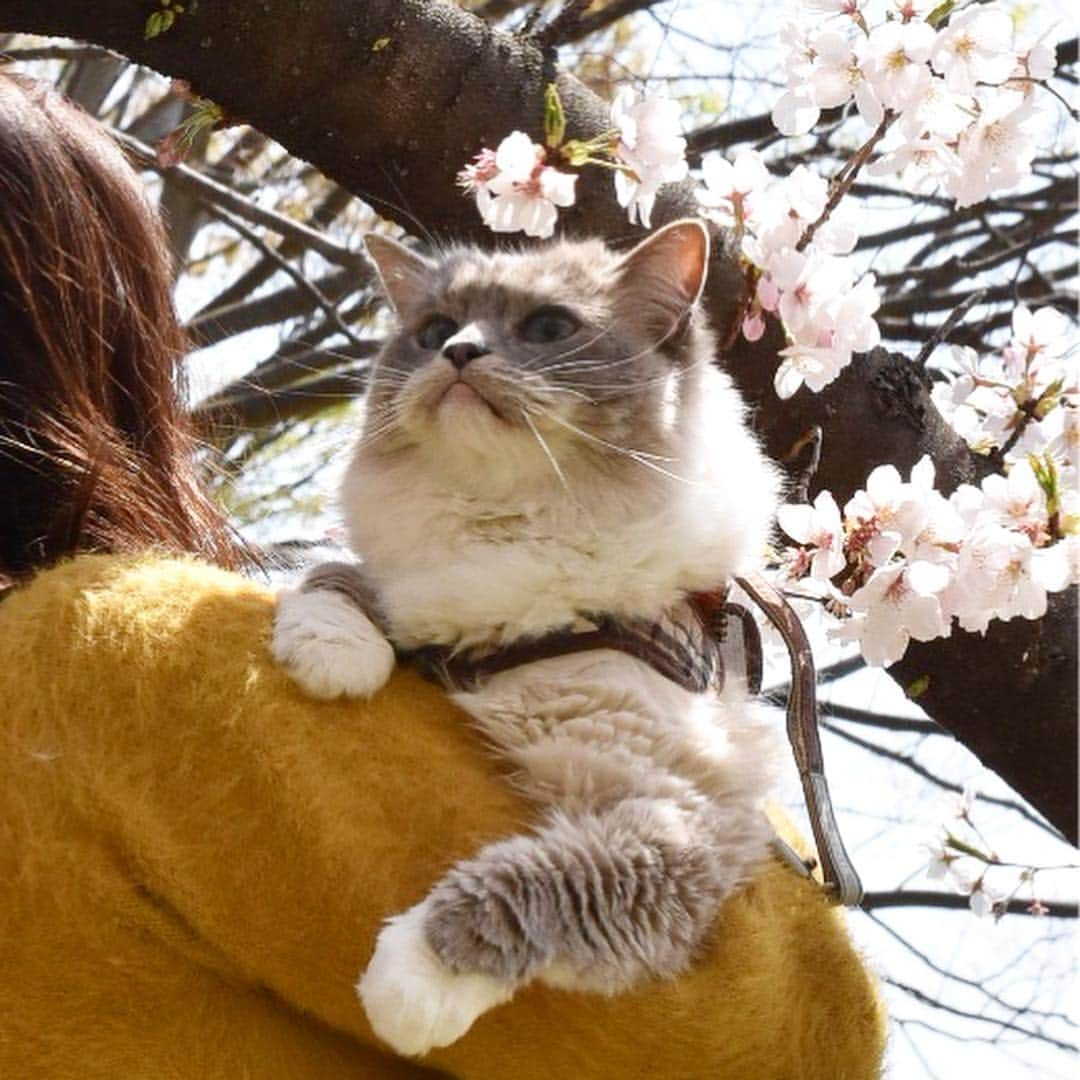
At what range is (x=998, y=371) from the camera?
8.31 feet

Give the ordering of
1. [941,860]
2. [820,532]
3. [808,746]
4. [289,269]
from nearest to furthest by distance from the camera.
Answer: [808,746] → [820,532] → [941,860] → [289,269]

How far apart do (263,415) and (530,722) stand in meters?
2.89

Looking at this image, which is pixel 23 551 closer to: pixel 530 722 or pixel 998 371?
pixel 530 722

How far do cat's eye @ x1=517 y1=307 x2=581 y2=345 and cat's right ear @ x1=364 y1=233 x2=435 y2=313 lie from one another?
26 cm

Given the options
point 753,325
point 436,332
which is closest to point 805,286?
point 753,325

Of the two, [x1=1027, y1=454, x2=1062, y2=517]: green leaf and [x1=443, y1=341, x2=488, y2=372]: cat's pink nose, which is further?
[x1=443, y1=341, x2=488, y2=372]: cat's pink nose

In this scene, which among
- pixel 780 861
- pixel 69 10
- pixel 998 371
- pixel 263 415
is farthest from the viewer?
pixel 263 415

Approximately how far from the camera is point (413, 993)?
141cm

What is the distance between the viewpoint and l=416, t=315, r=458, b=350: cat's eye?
89.4 inches

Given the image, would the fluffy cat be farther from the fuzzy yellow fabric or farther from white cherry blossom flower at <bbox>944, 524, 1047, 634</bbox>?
white cherry blossom flower at <bbox>944, 524, 1047, 634</bbox>

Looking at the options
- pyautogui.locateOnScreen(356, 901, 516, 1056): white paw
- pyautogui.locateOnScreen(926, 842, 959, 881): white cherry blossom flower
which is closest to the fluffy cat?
pyautogui.locateOnScreen(356, 901, 516, 1056): white paw

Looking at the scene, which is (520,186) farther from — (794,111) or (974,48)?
(974,48)

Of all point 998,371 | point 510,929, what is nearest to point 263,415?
point 998,371

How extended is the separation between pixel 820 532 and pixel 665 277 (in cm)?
45
